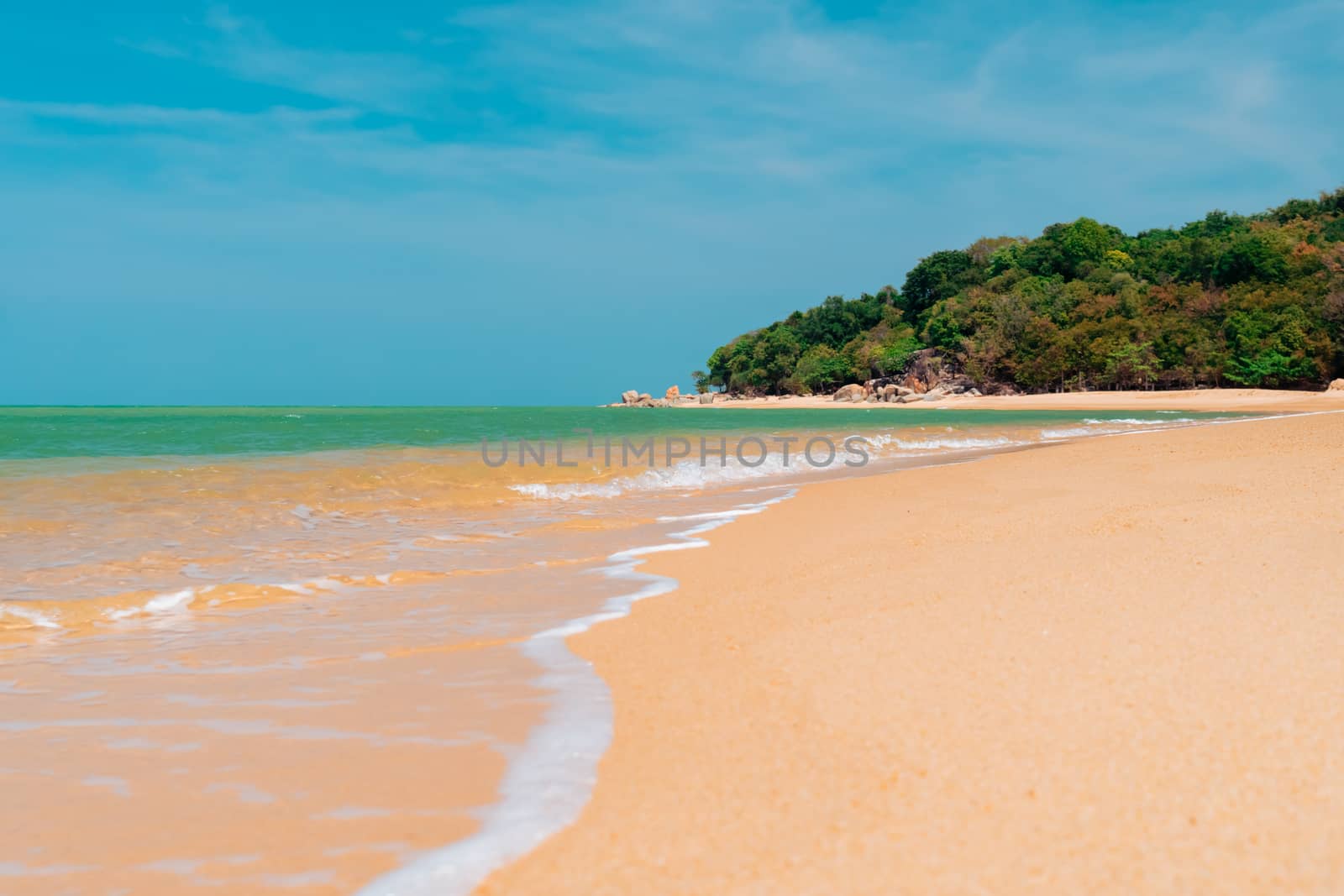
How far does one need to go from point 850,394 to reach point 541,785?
8296 cm

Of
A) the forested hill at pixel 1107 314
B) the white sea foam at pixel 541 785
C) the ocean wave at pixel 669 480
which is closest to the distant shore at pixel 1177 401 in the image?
the forested hill at pixel 1107 314

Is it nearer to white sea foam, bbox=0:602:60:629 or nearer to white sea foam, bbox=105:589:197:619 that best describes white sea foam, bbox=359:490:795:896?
white sea foam, bbox=105:589:197:619

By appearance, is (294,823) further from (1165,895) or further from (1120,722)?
(1120,722)

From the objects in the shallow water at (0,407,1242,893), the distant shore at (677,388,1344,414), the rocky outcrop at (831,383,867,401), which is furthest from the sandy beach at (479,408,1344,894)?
the rocky outcrop at (831,383,867,401)

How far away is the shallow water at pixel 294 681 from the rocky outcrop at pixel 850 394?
246 ft

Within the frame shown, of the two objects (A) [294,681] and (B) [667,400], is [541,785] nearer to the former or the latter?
(A) [294,681]

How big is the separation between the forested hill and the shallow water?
57955 mm

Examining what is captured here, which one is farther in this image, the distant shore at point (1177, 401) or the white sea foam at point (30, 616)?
the distant shore at point (1177, 401)

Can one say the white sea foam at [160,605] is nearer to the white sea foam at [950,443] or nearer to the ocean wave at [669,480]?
the ocean wave at [669,480]

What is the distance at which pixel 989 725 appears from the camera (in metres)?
2.29

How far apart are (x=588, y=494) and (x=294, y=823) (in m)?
8.79

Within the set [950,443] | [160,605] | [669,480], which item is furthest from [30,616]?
[950,443]

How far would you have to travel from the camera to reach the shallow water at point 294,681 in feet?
6.55

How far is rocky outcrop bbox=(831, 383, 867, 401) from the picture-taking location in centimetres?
8206
